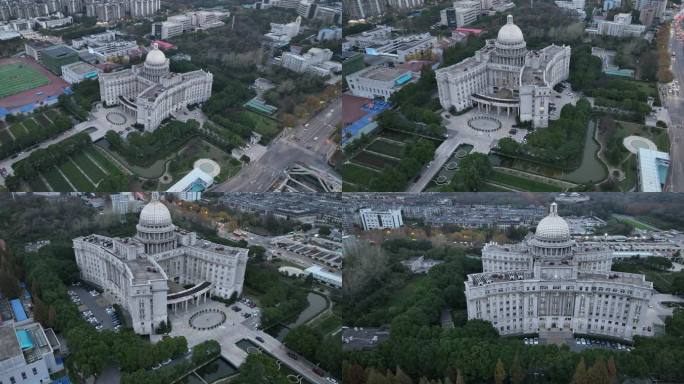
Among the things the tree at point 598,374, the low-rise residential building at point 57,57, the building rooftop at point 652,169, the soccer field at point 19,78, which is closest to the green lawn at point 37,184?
the soccer field at point 19,78

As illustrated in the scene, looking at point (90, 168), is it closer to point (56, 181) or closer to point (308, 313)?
point (56, 181)

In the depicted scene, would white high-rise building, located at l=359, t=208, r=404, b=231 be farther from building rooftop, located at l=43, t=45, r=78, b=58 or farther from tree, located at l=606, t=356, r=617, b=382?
building rooftop, located at l=43, t=45, r=78, b=58

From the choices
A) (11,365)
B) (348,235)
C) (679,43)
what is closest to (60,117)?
(11,365)

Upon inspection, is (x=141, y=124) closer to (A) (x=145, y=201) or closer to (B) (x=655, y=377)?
(A) (x=145, y=201)

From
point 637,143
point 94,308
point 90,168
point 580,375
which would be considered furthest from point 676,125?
point 94,308

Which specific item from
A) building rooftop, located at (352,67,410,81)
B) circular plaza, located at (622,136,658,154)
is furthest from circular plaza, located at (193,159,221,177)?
circular plaza, located at (622,136,658,154)
